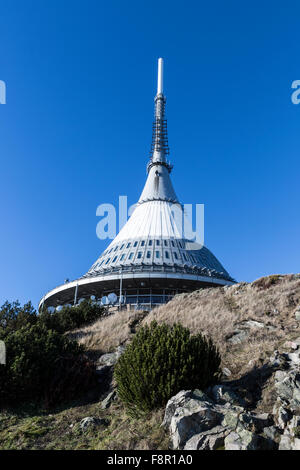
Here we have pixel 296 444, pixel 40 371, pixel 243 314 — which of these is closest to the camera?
pixel 296 444

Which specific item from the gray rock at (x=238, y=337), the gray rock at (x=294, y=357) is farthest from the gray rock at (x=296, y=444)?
the gray rock at (x=238, y=337)

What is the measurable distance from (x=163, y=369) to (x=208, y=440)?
259 cm

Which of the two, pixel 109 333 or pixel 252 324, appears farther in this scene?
pixel 109 333

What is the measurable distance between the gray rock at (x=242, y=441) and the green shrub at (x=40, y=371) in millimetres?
6735

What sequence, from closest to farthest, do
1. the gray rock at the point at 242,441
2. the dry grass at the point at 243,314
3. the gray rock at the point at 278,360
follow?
the gray rock at the point at 242,441
the gray rock at the point at 278,360
the dry grass at the point at 243,314

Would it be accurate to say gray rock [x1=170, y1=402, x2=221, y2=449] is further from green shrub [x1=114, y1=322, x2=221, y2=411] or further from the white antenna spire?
the white antenna spire

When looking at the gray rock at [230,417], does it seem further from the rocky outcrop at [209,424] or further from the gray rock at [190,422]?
the gray rock at [190,422]

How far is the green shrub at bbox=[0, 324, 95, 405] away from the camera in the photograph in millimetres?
11758

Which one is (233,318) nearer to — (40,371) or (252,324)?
(252,324)

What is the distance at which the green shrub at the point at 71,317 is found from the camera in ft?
72.9

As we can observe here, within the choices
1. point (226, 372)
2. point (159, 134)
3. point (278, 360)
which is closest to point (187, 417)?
point (226, 372)

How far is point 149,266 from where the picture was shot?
3894 centimetres

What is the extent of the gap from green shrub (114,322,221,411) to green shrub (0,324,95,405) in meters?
2.66
